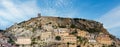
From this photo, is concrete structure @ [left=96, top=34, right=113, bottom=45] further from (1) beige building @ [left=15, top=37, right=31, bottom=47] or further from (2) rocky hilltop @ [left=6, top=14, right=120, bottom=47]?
(1) beige building @ [left=15, top=37, right=31, bottom=47]

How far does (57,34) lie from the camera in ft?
464

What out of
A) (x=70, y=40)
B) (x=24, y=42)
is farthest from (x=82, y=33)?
(x=24, y=42)

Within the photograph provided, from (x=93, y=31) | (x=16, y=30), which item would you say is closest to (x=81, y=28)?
(x=93, y=31)

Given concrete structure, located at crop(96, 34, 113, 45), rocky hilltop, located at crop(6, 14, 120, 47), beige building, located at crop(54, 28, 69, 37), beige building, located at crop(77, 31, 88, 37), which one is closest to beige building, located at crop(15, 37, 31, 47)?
rocky hilltop, located at crop(6, 14, 120, 47)

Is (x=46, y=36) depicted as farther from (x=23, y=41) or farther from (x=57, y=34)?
(x=23, y=41)

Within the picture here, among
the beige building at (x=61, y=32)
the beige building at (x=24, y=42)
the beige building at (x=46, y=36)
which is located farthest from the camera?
the beige building at (x=61, y=32)

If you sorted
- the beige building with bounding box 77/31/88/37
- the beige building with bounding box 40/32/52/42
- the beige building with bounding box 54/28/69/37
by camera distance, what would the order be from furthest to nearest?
the beige building with bounding box 77/31/88/37 < the beige building with bounding box 54/28/69/37 < the beige building with bounding box 40/32/52/42

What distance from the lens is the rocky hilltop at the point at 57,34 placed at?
5354 inches

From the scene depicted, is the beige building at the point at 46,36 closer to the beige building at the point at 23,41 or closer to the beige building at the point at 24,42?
the beige building at the point at 23,41

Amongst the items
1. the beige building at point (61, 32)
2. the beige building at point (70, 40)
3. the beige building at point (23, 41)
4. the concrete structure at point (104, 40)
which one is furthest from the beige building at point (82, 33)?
the beige building at point (23, 41)

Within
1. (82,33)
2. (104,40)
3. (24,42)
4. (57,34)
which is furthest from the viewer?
(104,40)

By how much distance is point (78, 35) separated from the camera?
144 metres

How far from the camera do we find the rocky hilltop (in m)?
136

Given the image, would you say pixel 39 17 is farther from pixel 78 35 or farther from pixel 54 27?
pixel 78 35
